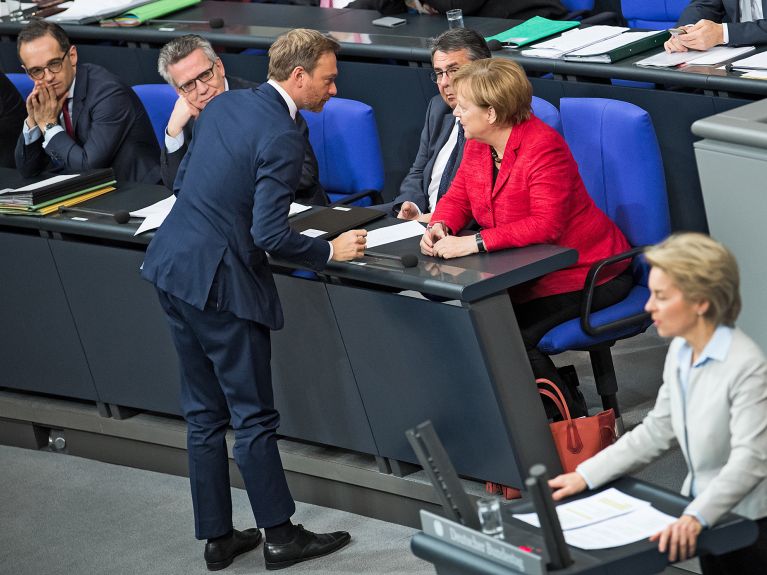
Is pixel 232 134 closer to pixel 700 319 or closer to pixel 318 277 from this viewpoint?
pixel 318 277

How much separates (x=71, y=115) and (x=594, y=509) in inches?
128

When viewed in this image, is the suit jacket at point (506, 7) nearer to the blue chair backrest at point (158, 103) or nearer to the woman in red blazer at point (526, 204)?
the blue chair backrest at point (158, 103)

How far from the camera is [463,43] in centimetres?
438

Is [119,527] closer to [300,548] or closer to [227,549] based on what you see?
[227,549]

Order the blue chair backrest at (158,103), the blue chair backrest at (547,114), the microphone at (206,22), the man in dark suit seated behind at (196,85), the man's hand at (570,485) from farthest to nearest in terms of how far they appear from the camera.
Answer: the microphone at (206,22), the blue chair backrest at (158,103), the man in dark suit seated behind at (196,85), the blue chair backrest at (547,114), the man's hand at (570,485)

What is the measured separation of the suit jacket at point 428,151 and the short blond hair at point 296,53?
1.02 meters

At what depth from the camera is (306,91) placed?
364 centimetres

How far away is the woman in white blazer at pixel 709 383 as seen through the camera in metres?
2.30

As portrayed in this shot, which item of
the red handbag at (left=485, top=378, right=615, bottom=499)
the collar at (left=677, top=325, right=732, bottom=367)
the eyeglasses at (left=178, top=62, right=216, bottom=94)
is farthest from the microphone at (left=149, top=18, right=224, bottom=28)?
the collar at (left=677, top=325, right=732, bottom=367)

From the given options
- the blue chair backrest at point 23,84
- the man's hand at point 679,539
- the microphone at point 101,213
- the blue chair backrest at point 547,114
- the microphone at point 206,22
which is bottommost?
the man's hand at point 679,539

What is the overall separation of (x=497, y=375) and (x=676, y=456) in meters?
0.75

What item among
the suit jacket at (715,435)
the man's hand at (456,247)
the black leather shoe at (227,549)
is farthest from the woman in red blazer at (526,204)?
the suit jacket at (715,435)

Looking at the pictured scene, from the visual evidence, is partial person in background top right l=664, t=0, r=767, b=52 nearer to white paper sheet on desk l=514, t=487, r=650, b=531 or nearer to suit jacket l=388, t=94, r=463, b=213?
suit jacket l=388, t=94, r=463, b=213

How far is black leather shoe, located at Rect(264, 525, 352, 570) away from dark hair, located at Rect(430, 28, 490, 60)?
1.68 m
